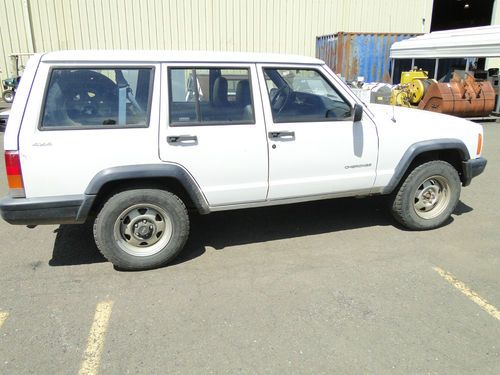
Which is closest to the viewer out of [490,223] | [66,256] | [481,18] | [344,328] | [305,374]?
[305,374]

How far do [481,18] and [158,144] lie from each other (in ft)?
113

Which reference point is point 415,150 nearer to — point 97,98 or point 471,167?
point 471,167

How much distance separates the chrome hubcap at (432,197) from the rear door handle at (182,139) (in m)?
2.41

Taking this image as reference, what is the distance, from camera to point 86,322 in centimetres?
290

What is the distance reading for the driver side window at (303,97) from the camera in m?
3.75

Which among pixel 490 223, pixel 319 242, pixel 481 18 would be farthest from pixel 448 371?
pixel 481 18

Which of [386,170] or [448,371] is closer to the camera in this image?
[448,371]

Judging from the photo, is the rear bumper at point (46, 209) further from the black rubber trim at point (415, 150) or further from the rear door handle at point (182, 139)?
the black rubber trim at point (415, 150)

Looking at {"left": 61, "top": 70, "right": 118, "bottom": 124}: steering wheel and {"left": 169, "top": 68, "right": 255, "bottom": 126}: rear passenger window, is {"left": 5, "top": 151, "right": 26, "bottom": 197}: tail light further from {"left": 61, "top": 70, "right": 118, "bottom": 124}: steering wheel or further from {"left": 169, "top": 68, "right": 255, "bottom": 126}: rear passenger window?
{"left": 169, "top": 68, "right": 255, "bottom": 126}: rear passenger window

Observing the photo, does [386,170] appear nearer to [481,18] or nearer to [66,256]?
[66,256]

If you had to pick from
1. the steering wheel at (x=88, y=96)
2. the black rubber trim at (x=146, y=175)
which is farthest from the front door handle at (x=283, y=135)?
the steering wheel at (x=88, y=96)

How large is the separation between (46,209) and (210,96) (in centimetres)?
160

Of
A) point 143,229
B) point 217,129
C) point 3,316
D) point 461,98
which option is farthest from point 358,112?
point 461,98

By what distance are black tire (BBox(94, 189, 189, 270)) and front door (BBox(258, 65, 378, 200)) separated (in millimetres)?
922
